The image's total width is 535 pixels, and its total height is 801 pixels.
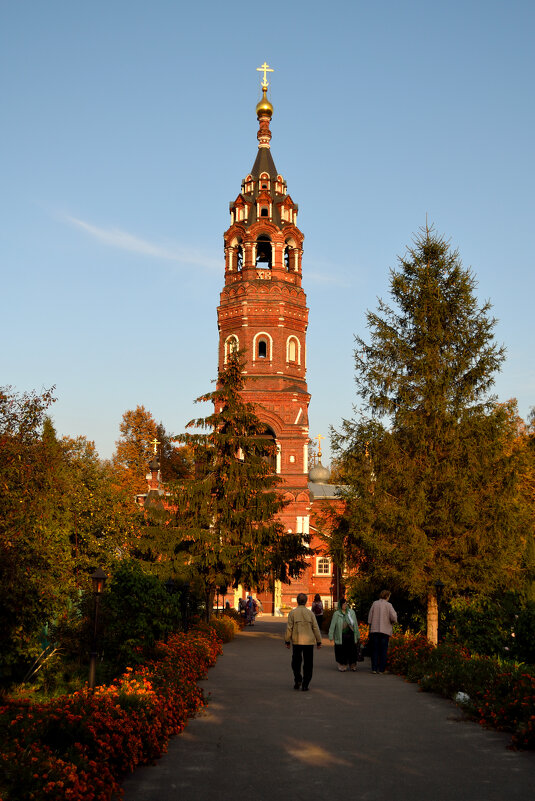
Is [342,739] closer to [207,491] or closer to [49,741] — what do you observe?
[49,741]

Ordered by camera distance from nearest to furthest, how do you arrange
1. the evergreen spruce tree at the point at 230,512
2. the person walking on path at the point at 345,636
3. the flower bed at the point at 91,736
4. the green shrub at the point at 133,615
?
the flower bed at the point at 91,736 → the green shrub at the point at 133,615 → the person walking on path at the point at 345,636 → the evergreen spruce tree at the point at 230,512

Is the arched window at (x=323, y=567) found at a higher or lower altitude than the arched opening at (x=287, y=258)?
lower

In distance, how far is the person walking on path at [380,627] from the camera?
539 inches

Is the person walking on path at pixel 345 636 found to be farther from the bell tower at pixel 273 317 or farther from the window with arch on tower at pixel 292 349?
the window with arch on tower at pixel 292 349

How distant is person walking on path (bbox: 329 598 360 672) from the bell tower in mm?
25286

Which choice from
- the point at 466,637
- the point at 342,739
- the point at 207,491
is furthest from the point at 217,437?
the point at 342,739

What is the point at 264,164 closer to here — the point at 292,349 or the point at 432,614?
the point at 292,349

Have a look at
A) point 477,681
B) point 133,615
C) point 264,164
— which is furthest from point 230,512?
point 264,164

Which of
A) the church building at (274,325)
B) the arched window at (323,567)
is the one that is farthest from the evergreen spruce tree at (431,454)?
the arched window at (323,567)

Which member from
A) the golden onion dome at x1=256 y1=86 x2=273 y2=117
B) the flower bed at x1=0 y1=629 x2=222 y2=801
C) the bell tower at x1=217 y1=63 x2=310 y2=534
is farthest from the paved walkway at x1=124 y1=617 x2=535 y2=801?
the golden onion dome at x1=256 y1=86 x2=273 y2=117

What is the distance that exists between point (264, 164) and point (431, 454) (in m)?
29.8

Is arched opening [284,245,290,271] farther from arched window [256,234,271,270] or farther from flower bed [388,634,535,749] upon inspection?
flower bed [388,634,535,749]

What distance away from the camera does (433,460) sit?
19.2 meters

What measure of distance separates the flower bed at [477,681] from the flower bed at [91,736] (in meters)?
3.51
